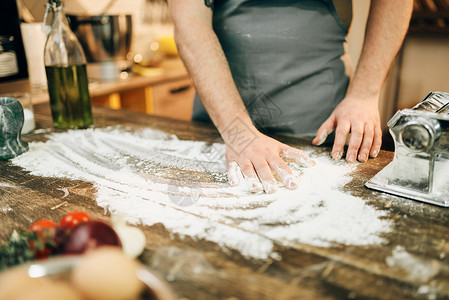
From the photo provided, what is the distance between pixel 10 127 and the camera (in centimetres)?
89

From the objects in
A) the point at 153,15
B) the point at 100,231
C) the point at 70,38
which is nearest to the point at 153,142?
the point at 70,38

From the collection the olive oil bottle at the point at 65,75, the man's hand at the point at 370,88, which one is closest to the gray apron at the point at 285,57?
the man's hand at the point at 370,88

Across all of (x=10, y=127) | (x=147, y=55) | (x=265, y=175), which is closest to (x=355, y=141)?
(x=265, y=175)

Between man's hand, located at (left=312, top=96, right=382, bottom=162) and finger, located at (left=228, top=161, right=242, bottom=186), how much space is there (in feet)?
0.87

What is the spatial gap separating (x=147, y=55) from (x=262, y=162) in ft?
7.46

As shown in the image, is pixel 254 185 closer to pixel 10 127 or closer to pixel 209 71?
pixel 209 71

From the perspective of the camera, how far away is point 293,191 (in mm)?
734

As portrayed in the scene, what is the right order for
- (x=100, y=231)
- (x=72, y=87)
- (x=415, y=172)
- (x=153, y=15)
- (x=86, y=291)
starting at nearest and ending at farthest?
(x=86, y=291) → (x=100, y=231) → (x=415, y=172) → (x=72, y=87) → (x=153, y=15)

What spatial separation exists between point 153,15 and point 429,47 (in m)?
2.15

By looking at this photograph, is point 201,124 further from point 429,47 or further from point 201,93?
point 429,47

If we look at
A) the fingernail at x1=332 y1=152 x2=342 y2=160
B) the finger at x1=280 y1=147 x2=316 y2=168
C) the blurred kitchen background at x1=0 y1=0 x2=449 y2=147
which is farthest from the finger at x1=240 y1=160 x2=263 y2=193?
the blurred kitchen background at x1=0 y1=0 x2=449 y2=147

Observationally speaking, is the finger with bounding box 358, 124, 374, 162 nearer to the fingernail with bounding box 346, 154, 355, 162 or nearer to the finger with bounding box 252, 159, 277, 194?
the fingernail with bounding box 346, 154, 355, 162

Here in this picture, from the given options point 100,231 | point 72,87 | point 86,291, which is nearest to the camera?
point 86,291

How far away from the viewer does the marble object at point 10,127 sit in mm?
874
